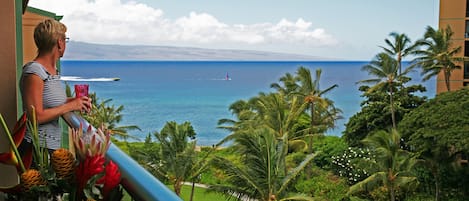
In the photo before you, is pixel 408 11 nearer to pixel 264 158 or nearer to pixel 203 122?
pixel 203 122

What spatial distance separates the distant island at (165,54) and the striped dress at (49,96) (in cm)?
6318

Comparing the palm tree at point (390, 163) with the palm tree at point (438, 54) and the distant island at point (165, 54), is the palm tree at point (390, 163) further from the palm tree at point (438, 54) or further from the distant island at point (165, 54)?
the distant island at point (165, 54)

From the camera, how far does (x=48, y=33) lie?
5.37ft

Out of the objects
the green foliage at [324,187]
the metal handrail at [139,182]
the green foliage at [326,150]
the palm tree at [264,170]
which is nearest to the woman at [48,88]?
the metal handrail at [139,182]

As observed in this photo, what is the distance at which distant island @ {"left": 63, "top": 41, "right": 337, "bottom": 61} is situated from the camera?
63.9 meters

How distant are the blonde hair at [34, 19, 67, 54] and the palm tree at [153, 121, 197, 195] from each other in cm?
1551

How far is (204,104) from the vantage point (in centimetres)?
5778

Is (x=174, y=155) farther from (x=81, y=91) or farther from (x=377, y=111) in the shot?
(x=81, y=91)

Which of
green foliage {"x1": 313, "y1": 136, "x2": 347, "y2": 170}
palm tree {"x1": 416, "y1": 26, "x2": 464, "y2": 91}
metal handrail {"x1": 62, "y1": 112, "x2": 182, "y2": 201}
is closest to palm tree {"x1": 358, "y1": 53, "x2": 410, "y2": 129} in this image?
palm tree {"x1": 416, "y1": 26, "x2": 464, "y2": 91}

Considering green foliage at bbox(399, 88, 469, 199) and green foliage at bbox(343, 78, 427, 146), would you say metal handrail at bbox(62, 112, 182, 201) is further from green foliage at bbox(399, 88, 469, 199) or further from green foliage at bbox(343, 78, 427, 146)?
green foliage at bbox(343, 78, 427, 146)

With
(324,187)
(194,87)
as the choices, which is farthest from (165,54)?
(324,187)

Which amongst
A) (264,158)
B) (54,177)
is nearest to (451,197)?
(264,158)

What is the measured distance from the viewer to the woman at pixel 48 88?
1.55 metres

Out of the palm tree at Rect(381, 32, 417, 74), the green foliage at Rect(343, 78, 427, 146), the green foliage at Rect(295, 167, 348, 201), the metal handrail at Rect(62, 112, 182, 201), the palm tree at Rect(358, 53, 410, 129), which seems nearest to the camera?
the metal handrail at Rect(62, 112, 182, 201)
